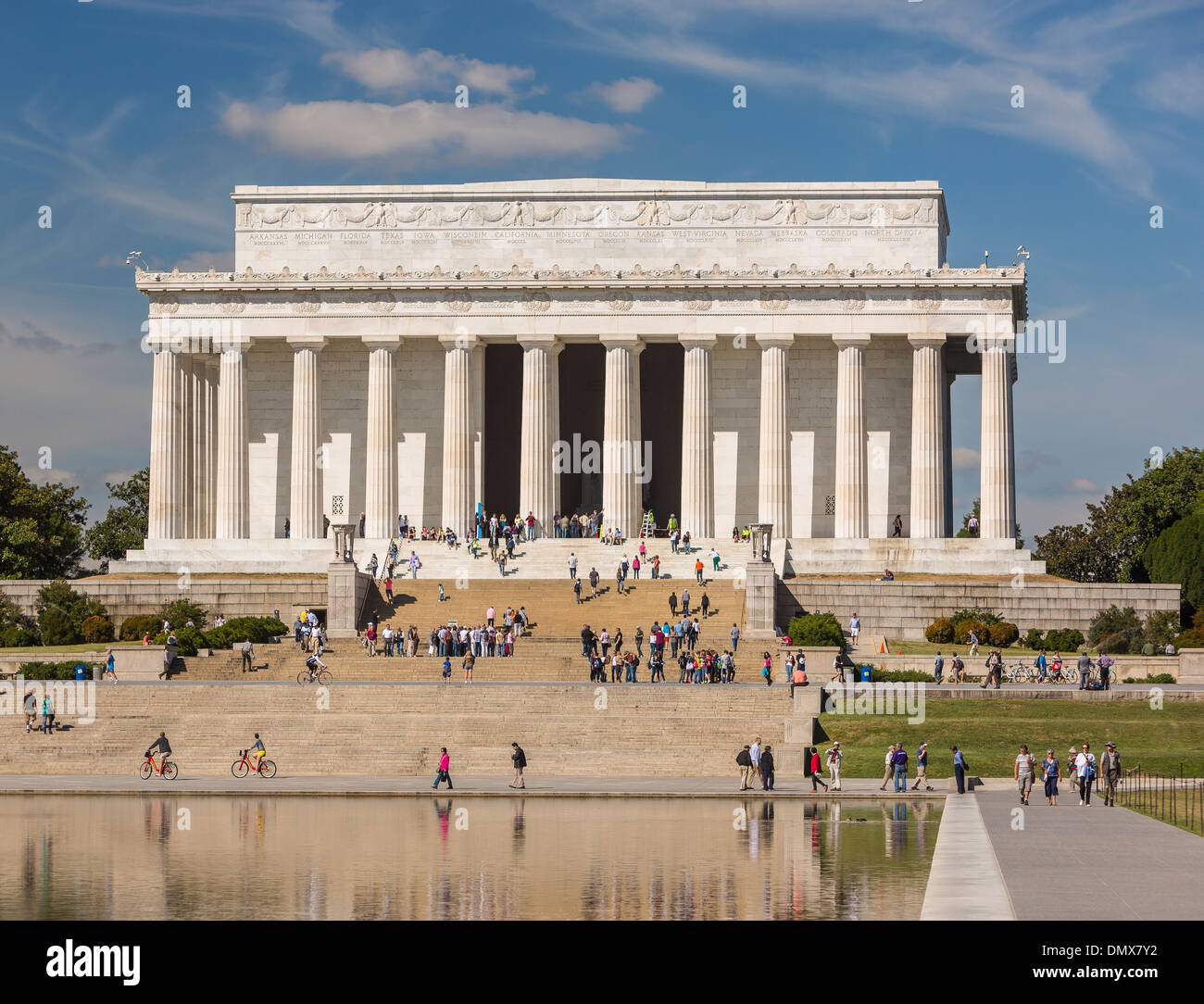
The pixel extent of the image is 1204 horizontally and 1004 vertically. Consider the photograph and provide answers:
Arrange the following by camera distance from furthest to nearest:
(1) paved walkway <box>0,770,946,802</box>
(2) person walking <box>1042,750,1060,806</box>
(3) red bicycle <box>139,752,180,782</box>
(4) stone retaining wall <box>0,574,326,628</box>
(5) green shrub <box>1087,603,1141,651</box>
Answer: (4) stone retaining wall <box>0,574,326,628</box>
(5) green shrub <box>1087,603,1141,651</box>
(3) red bicycle <box>139,752,180,782</box>
(1) paved walkway <box>0,770,946,802</box>
(2) person walking <box>1042,750,1060,806</box>

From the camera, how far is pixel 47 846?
98.2 feet

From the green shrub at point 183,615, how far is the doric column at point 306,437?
15681 millimetres

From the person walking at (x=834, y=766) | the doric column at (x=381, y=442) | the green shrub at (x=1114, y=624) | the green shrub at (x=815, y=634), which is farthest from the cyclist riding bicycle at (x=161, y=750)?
the doric column at (x=381, y=442)

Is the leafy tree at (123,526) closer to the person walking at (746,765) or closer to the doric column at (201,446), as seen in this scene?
the doric column at (201,446)

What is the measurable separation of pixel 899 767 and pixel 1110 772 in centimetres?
500

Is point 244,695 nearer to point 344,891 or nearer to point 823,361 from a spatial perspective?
point 344,891

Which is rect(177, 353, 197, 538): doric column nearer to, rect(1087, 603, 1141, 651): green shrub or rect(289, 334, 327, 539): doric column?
rect(289, 334, 327, 539): doric column

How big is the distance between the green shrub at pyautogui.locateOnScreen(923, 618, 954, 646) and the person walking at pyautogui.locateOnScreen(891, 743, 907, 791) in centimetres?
2731

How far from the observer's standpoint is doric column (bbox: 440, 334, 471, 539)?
8338cm

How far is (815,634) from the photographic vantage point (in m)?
61.1

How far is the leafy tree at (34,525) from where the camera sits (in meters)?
84.8

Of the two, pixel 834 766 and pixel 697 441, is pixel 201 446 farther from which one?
pixel 834 766

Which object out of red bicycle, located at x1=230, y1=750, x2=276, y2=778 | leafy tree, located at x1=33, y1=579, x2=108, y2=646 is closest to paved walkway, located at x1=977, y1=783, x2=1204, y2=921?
red bicycle, located at x1=230, y1=750, x2=276, y2=778
